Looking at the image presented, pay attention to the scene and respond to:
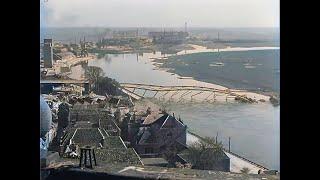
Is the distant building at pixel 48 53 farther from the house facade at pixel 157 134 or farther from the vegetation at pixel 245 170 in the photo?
the vegetation at pixel 245 170

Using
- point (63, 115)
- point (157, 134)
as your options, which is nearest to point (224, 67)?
point (157, 134)

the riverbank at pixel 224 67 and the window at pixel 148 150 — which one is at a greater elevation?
the riverbank at pixel 224 67

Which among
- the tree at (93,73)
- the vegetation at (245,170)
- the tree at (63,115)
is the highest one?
the tree at (93,73)

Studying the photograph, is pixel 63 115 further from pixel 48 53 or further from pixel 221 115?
pixel 221 115

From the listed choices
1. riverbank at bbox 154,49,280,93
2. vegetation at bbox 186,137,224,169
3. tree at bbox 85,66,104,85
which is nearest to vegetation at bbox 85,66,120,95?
Result: tree at bbox 85,66,104,85

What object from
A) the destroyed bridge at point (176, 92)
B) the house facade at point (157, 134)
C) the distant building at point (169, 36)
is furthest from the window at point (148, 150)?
the distant building at point (169, 36)
